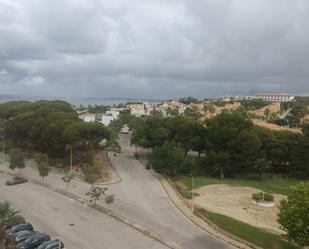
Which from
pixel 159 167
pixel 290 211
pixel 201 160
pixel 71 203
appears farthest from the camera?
pixel 201 160

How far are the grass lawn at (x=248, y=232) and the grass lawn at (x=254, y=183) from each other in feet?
35.2

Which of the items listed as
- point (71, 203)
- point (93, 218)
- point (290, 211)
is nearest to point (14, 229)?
point (93, 218)

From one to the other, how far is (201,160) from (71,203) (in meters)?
24.7

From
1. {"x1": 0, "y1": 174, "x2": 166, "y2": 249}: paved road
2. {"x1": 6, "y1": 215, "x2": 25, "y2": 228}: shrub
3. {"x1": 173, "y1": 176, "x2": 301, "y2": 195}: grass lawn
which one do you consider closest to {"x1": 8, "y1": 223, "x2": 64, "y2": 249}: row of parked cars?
{"x1": 6, "y1": 215, "x2": 25, "y2": 228}: shrub

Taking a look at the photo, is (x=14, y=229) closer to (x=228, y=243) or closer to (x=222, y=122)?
(x=228, y=243)

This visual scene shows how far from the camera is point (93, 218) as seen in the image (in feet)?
97.1

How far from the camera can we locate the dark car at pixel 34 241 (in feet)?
74.3

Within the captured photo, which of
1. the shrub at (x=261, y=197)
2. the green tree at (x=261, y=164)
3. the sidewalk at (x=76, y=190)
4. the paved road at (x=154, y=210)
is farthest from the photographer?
the green tree at (x=261, y=164)

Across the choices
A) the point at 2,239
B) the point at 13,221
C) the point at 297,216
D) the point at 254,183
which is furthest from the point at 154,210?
the point at 254,183

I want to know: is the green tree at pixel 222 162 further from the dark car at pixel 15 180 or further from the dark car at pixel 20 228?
the dark car at pixel 20 228

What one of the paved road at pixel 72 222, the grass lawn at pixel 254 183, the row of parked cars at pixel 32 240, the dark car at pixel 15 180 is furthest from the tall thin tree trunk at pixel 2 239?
the grass lawn at pixel 254 183

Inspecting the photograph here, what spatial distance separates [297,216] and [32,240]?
51.4 feet

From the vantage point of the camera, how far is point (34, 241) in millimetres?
23172

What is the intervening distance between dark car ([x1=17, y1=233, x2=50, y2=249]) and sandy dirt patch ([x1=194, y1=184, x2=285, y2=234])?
1539 cm
